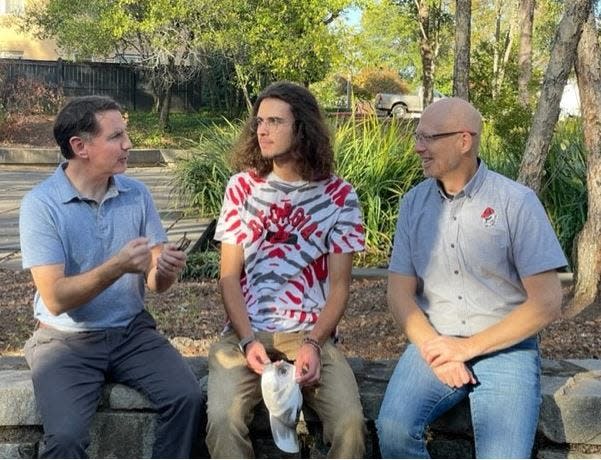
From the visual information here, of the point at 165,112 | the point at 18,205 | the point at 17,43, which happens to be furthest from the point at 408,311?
the point at 17,43

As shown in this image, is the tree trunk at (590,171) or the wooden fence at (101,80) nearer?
the tree trunk at (590,171)

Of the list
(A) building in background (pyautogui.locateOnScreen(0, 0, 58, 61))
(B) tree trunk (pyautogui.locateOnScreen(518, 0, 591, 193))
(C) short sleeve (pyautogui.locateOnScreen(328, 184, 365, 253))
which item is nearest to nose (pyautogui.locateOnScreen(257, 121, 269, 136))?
(C) short sleeve (pyautogui.locateOnScreen(328, 184, 365, 253))

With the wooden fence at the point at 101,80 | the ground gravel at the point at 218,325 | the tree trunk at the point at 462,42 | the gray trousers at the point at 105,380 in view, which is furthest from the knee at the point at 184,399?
the wooden fence at the point at 101,80

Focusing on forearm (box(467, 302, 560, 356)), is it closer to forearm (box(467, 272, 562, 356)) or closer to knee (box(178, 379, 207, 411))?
forearm (box(467, 272, 562, 356))

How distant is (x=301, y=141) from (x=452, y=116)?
25.2 inches

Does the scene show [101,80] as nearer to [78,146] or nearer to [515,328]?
[78,146]

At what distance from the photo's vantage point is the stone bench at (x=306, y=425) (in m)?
3.35

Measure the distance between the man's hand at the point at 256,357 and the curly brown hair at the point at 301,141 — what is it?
2.47 ft

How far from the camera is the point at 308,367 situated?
10.8 ft

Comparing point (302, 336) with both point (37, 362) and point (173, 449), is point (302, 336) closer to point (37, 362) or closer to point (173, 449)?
Result: point (173, 449)

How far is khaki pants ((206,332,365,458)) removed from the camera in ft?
10.4

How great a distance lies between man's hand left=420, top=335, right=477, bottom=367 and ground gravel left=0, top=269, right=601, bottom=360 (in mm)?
1748

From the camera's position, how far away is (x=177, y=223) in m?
9.41

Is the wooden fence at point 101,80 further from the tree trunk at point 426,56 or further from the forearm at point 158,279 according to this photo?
the forearm at point 158,279
